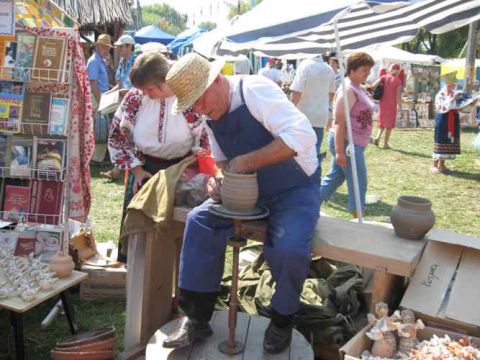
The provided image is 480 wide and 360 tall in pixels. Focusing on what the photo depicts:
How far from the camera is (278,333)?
2.49 meters

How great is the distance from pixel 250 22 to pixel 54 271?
2.15 m

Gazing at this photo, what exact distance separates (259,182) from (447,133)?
262 inches

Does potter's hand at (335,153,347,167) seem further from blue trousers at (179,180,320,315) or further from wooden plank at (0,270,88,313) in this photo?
wooden plank at (0,270,88,313)

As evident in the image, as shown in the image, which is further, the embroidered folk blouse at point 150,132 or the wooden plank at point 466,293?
the embroidered folk blouse at point 150,132

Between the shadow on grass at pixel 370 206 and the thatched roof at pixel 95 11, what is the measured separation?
576cm

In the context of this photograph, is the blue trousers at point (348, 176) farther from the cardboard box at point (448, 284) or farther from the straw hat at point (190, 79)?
the straw hat at point (190, 79)

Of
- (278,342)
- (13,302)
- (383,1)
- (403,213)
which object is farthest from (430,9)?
(13,302)

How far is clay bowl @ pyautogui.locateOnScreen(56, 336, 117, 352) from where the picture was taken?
2.69 m

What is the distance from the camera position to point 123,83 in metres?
6.93

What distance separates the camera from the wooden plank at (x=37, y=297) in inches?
103

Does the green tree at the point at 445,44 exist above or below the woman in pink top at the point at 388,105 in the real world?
above

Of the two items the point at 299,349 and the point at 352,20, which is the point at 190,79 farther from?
the point at 352,20

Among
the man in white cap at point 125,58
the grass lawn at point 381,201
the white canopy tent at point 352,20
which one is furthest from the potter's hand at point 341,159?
the man in white cap at point 125,58

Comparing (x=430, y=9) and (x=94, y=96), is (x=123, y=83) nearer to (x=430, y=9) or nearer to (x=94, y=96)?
(x=94, y=96)
